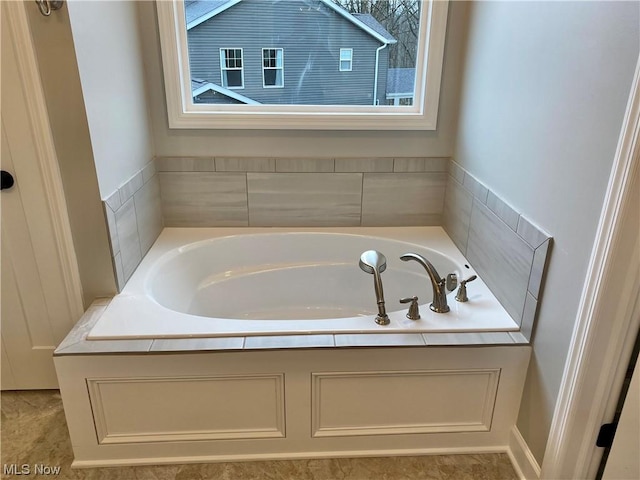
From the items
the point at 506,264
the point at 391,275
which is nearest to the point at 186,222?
the point at 391,275

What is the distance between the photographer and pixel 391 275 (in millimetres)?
2395

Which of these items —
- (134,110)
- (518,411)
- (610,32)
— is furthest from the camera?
(134,110)

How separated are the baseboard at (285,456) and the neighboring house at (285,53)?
1622 mm

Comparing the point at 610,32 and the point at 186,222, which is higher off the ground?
the point at 610,32

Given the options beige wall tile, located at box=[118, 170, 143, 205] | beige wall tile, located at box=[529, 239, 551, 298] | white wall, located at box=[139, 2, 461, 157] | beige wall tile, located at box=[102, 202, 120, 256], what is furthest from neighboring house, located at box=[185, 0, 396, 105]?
beige wall tile, located at box=[529, 239, 551, 298]

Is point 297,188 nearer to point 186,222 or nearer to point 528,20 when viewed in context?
point 186,222

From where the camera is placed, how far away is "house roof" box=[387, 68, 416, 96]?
238 cm

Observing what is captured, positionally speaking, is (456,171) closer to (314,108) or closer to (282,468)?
(314,108)

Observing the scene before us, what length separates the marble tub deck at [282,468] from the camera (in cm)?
170

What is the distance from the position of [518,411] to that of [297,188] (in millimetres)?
1421

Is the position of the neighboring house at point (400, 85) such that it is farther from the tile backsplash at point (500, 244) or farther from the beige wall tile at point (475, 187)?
the beige wall tile at point (475, 187)

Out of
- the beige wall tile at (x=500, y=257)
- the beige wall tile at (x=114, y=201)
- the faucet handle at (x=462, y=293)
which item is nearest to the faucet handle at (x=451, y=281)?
the faucet handle at (x=462, y=293)

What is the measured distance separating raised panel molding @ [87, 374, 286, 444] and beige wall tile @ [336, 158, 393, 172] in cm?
117

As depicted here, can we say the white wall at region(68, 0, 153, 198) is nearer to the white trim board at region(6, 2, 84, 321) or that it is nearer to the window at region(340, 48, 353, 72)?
the white trim board at region(6, 2, 84, 321)
